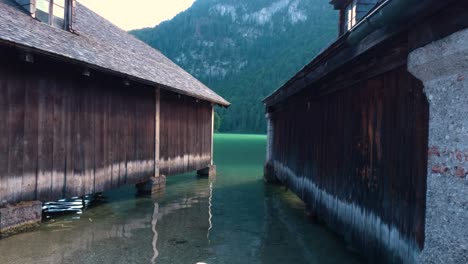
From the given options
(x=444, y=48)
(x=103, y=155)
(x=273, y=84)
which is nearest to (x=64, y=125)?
(x=103, y=155)

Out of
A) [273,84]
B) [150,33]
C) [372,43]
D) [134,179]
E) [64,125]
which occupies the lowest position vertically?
[134,179]

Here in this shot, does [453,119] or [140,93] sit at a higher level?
[140,93]

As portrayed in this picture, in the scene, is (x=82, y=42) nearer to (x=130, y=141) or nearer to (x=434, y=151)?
(x=130, y=141)

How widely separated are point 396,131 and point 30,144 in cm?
690

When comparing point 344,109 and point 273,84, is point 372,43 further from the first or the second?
point 273,84

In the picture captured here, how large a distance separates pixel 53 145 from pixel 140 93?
12.5ft

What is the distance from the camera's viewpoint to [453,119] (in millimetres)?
3406

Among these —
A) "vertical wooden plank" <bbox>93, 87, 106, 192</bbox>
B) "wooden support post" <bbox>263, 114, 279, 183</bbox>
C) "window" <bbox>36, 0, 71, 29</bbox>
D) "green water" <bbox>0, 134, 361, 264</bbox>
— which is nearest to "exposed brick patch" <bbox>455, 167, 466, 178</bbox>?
"green water" <bbox>0, 134, 361, 264</bbox>

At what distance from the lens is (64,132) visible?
27.6 feet

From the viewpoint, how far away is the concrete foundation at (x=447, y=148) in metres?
3.24

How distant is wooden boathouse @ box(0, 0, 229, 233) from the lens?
23.3 ft

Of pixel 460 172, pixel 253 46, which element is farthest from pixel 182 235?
pixel 253 46

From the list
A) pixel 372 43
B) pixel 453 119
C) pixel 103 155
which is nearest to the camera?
pixel 453 119

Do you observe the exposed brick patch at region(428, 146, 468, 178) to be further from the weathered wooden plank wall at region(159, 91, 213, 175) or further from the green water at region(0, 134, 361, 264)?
the weathered wooden plank wall at region(159, 91, 213, 175)
